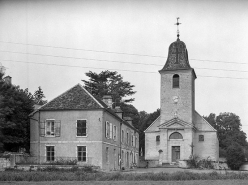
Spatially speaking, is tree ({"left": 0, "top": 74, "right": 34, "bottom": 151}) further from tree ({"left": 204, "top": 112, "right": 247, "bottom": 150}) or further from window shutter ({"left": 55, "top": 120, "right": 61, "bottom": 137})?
tree ({"left": 204, "top": 112, "right": 247, "bottom": 150})

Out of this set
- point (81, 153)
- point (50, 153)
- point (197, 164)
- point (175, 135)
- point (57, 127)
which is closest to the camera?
point (81, 153)

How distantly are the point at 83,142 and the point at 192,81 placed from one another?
2265 cm

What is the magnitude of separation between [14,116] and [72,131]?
4948mm

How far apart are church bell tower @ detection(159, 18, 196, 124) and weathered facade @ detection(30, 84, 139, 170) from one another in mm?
17290

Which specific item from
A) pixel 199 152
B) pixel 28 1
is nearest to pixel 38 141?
pixel 28 1

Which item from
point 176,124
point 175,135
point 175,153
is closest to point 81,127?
point 176,124

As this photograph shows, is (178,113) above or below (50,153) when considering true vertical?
above

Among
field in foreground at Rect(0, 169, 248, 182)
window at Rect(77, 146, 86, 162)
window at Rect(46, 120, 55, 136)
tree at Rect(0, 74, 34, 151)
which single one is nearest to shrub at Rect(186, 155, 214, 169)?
window at Rect(77, 146, 86, 162)

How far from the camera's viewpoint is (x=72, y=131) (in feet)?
111

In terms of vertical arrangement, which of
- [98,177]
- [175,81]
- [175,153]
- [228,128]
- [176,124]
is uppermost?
[175,81]

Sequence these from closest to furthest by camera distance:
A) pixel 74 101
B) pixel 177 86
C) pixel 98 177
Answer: pixel 98 177 → pixel 74 101 → pixel 177 86

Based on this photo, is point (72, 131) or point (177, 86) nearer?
point (72, 131)

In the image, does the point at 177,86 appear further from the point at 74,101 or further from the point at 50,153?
the point at 50,153

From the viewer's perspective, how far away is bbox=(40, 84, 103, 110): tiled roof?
3388 cm
